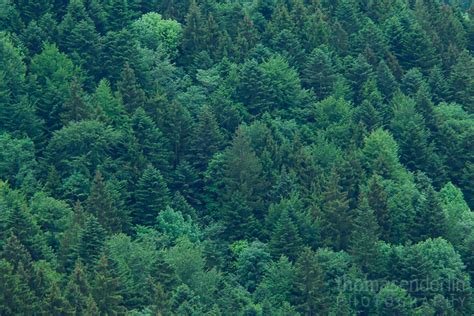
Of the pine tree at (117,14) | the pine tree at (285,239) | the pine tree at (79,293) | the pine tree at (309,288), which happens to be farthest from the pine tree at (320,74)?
the pine tree at (79,293)

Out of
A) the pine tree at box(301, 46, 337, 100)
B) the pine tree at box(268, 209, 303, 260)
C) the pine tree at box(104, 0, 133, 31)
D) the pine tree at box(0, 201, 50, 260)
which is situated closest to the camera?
the pine tree at box(0, 201, 50, 260)

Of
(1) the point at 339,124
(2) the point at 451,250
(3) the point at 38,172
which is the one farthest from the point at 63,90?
(2) the point at 451,250

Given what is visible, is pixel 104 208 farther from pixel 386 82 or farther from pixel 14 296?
pixel 386 82

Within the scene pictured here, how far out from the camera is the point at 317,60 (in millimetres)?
162500

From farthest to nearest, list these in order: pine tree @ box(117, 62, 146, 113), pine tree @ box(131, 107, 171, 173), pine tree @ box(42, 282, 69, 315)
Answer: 1. pine tree @ box(117, 62, 146, 113)
2. pine tree @ box(131, 107, 171, 173)
3. pine tree @ box(42, 282, 69, 315)

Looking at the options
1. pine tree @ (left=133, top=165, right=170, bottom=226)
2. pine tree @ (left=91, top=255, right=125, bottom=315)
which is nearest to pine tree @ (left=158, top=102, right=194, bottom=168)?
pine tree @ (left=133, top=165, right=170, bottom=226)

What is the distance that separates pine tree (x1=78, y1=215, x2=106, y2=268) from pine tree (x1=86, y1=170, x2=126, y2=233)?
14.3 feet

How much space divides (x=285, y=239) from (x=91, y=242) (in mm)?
15449

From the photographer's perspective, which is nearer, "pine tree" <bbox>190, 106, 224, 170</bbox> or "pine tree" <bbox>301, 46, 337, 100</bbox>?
"pine tree" <bbox>190, 106, 224, 170</bbox>

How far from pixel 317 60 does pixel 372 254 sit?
34.3 meters

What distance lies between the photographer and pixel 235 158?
142000mm

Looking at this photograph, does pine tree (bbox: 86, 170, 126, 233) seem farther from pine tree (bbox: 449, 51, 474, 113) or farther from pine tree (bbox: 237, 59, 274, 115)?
pine tree (bbox: 449, 51, 474, 113)

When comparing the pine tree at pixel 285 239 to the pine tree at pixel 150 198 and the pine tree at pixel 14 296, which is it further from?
the pine tree at pixel 14 296

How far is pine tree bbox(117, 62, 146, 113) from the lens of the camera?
150 meters
